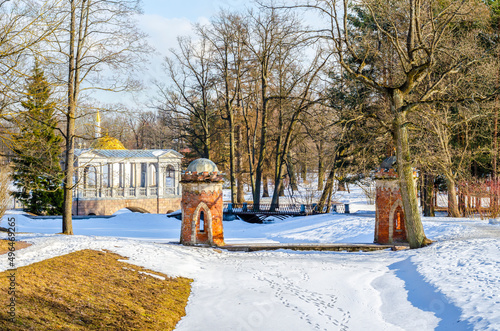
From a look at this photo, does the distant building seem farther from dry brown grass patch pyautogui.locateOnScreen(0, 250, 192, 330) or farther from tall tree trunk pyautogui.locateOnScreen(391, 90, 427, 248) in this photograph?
dry brown grass patch pyautogui.locateOnScreen(0, 250, 192, 330)

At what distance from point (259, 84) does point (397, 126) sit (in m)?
21.7

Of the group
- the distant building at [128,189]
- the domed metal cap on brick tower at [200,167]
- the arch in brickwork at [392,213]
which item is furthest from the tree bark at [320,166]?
the distant building at [128,189]

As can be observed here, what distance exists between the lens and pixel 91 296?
7668mm

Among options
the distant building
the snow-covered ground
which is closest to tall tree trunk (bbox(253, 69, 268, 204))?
the distant building

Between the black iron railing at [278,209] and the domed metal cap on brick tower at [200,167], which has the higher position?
the domed metal cap on brick tower at [200,167]

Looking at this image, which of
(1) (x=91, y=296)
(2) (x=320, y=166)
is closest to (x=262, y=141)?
(2) (x=320, y=166)

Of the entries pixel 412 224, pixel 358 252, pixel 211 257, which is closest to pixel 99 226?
pixel 211 257

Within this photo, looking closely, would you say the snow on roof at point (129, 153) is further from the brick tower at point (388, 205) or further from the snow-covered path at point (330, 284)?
the brick tower at point (388, 205)

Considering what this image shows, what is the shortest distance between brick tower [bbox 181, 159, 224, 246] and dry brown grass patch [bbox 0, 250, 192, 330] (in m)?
5.19

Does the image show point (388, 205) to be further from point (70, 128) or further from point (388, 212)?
point (70, 128)

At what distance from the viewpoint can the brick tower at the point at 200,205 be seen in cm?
1571

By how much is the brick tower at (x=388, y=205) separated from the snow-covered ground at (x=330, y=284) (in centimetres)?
204

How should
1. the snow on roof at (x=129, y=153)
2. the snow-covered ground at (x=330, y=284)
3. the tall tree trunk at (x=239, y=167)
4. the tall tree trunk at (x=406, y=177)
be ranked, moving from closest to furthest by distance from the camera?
1. the snow-covered ground at (x=330, y=284)
2. the tall tree trunk at (x=406, y=177)
3. the snow on roof at (x=129, y=153)
4. the tall tree trunk at (x=239, y=167)

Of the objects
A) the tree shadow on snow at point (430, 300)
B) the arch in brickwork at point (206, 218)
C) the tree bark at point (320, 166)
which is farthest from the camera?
the tree bark at point (320, 166)
